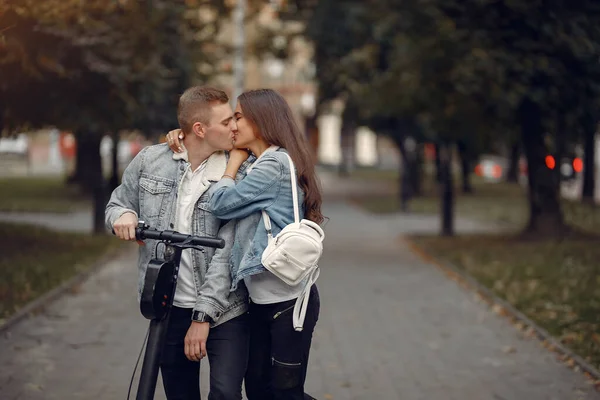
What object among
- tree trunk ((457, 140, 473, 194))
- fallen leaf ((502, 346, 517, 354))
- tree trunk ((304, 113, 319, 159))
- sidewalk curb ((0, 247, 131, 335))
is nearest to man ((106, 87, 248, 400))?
fallen leaf ((502, 346, 517, 354))

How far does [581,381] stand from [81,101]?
352 inches

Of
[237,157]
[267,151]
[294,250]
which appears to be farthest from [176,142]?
[294,250]

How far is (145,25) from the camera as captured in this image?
14938 mm

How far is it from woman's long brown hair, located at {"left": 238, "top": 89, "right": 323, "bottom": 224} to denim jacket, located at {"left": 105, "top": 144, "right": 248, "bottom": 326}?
23cm

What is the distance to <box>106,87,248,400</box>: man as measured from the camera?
168 inches

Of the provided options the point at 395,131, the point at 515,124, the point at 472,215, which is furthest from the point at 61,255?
the point at 395,131

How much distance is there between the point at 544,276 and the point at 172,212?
9.08 m

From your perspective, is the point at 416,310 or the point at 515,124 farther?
the point at 515,124

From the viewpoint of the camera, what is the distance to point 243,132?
4371mm

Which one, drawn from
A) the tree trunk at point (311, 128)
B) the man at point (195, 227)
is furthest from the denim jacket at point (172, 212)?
the tree trunk at point (311, 128)

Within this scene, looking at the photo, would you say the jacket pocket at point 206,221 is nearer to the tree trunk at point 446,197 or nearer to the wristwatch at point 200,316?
the wristwatch at point 200,316

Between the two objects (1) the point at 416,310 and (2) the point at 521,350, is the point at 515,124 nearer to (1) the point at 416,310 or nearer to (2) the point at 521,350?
(1) the point at 416,310

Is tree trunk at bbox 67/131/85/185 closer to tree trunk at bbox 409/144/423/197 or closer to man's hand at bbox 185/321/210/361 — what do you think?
tree trunk at bbox 409/144/423/197

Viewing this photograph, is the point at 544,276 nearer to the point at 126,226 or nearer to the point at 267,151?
the point at 267,151
